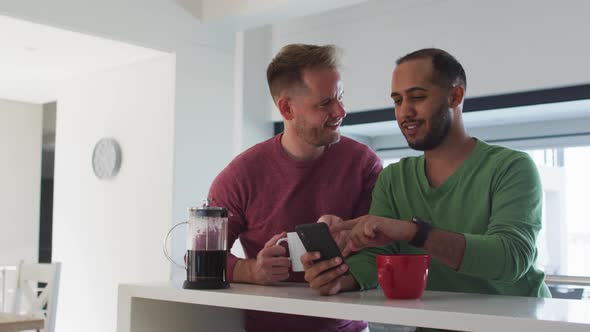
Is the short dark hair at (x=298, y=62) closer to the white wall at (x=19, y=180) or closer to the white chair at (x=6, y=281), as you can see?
the white chair at (x=6, y=281)

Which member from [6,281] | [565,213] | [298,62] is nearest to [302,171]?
[298,62]

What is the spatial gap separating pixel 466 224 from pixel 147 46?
284cm

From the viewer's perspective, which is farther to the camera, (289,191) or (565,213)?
(565,213)

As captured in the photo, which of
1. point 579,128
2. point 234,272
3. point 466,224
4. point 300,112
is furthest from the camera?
point 579,128

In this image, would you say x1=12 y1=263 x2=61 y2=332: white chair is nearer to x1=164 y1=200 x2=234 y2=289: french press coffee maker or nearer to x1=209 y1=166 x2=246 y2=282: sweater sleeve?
x1=209 y1=166 x2=246 y2=282: sweater sleeve

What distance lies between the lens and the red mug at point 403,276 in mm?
1197

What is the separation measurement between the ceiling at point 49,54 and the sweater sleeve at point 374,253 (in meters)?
2.49

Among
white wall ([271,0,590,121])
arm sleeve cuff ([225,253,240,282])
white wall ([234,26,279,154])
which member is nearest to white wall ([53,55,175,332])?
white wall ([234,26,279,154])

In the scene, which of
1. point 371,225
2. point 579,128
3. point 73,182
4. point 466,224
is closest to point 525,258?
point 466,224

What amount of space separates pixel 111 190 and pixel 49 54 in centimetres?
92

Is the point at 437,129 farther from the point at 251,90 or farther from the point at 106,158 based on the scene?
the point at 106,158

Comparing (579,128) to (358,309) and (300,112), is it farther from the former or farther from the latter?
(358,309)

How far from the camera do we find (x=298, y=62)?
186cm

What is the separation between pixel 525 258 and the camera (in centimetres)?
127
